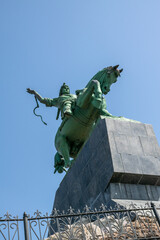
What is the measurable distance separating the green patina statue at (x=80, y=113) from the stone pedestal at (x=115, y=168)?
0.75m

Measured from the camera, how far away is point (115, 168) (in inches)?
324

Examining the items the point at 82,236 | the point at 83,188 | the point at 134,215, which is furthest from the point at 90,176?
the point at 82,236

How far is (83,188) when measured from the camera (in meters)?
9.37

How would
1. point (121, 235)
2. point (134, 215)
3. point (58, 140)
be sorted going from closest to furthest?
point (121, 235) < point (134, 215) < point (58, 140)

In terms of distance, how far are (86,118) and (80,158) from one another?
1128mm

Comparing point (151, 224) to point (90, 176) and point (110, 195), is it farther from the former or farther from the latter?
point (90, 176)

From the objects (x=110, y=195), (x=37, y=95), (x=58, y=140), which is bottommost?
(x=110, y=195)

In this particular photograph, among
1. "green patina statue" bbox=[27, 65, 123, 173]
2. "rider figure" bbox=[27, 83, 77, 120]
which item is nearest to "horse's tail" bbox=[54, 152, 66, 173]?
"green patina statue" bbox=[27, 65, 123, 173]

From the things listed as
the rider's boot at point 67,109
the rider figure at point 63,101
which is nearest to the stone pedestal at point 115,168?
the rider's boot at point 67,109

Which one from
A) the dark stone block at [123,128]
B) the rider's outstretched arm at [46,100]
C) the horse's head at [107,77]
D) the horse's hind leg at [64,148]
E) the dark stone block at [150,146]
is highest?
the rider's outstretched arm at [46,100]

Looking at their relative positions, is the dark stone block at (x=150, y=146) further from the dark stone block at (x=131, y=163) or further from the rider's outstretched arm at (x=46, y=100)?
the rider's outstretched arm at (x=46, y=100)

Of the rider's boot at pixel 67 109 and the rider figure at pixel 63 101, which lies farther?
the rider figure at pixel 63 101

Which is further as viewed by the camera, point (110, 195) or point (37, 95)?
Result: point (37, 95)

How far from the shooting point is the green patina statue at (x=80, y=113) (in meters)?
10.3
